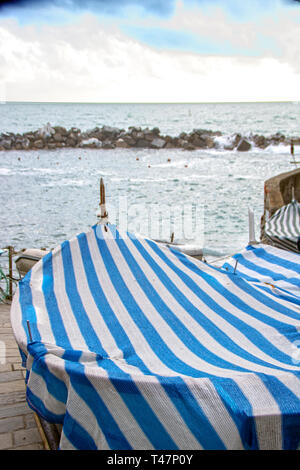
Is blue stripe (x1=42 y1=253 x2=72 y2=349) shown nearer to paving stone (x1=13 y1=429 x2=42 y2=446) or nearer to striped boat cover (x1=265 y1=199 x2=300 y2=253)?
paving stone (x1=13 y1=429 x2=42 y2=446)

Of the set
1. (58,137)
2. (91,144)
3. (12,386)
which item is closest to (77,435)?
(12,386)

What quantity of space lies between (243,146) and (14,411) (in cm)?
2830

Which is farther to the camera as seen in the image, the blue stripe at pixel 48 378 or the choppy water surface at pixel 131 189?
the choppy water surface at pixel 131 189

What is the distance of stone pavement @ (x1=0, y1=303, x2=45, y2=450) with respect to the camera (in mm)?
1817

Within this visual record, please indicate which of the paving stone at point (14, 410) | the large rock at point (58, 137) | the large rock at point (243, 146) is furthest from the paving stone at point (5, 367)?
the large rock at point (58, 137)

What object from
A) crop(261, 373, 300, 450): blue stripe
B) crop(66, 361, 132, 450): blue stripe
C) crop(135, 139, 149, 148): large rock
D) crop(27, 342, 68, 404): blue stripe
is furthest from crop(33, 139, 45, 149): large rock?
crop(261, 373, 300, 450): blue stripe

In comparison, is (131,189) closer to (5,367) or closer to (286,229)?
(286,229)

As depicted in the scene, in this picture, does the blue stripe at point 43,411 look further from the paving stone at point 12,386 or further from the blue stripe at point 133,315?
the paving stone at point 12,386

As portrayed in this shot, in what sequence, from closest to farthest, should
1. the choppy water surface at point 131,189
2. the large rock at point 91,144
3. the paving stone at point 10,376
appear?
the paving stone at point 10,376 → the choppy water surface at point 131,189 → the large rock at point 91,144

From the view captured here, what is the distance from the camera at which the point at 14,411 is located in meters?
2.06

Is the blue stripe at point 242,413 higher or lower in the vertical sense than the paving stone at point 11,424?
higher

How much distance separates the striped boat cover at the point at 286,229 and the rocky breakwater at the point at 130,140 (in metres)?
23.6

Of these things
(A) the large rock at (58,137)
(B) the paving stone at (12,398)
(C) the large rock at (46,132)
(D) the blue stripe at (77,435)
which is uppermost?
(C) the large rock at (46,132)

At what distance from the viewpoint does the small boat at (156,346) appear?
1194mm
